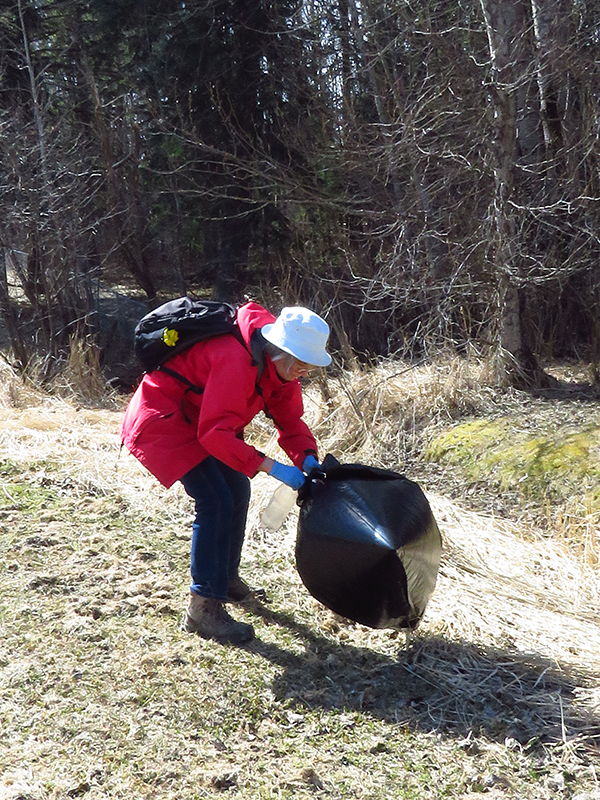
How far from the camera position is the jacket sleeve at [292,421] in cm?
336

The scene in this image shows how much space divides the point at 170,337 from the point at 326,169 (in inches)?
210

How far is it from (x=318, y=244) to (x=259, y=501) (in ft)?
18.2

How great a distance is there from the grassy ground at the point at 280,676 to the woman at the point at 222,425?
36 centimetres

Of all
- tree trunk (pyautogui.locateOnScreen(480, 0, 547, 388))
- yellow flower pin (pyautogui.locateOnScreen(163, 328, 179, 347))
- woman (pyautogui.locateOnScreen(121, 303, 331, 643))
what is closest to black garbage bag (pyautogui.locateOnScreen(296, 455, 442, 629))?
woman (pyautogui.locateOnScreen(121, 303, 331, 643))

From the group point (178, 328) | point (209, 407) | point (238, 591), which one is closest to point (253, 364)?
point (209, 407)

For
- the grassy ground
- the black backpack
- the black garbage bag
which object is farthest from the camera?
the black backpack

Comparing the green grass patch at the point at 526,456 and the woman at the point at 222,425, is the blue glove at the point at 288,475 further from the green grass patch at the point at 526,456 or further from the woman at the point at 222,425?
the green grass patch at the point at 526,456

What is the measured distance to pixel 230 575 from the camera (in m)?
3.71

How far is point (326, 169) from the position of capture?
795 centimetres

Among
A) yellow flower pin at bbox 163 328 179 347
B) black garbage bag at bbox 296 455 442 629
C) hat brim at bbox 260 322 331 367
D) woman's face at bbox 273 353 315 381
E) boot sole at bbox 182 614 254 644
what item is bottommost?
boot sole at bbox 182 614 254 644

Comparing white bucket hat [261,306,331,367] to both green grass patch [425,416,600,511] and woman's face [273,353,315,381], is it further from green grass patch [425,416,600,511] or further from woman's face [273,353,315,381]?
green grass patch [425,416,600,511]

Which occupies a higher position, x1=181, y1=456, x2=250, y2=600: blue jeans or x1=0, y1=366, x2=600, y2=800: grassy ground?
x1=181, y1=456, x2=250, y2=600: blue jeans

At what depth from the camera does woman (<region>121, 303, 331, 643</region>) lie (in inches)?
115

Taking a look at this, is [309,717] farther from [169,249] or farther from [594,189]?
[169,249]
